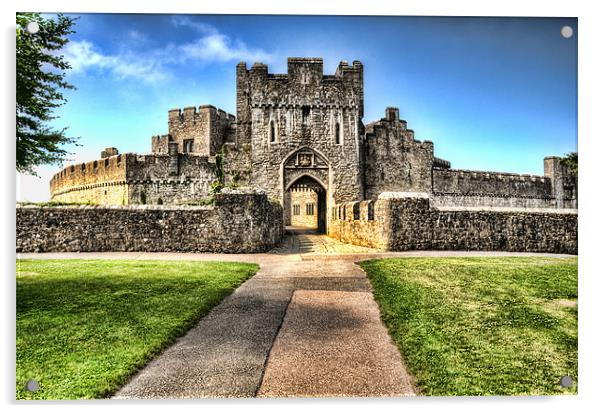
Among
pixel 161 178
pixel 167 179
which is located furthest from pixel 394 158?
pixel 161 178

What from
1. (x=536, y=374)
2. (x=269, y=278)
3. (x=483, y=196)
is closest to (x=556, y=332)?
(x=536, y=374)

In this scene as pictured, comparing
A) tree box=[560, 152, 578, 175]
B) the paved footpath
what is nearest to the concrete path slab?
the paved footpath

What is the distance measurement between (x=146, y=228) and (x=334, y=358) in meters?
9.15

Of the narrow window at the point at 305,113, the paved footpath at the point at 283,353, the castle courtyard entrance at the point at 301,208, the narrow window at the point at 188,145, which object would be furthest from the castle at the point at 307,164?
the paved footpath at the point at 283,353

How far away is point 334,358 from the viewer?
3684 mm

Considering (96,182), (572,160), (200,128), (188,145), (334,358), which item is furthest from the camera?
(188,145)

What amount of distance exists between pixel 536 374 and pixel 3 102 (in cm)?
589

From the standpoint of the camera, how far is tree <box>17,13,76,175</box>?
187 inches

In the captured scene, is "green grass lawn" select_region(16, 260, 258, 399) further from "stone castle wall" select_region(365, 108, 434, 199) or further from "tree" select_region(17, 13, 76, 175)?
"stone castle wall" select_region(365, 108, 434, 199)

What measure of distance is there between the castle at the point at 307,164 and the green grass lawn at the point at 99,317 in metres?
10.2

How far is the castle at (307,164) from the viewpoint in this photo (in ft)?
64.0

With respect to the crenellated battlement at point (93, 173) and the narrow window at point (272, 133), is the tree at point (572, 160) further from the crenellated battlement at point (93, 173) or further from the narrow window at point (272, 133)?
the crenellated battlement at point (93, 173)

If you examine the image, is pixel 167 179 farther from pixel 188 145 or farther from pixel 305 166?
pixel 188 145
